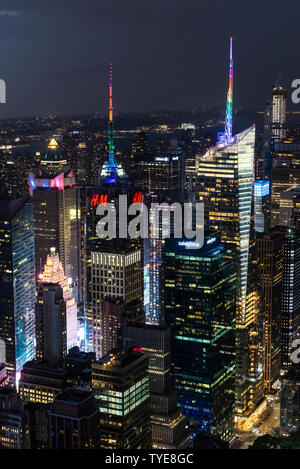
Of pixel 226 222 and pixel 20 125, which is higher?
Answer: pixel 20 125

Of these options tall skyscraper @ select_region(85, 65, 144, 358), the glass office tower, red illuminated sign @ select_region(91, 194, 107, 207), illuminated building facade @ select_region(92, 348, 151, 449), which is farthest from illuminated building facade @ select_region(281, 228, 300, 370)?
illuminated building facade @ select_region(92, 348, 151, 449)

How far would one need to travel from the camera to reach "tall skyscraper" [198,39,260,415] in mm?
23188

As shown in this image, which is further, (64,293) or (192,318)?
(64,293)

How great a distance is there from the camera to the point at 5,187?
107ft

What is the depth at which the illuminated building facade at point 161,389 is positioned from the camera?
1888 centimetres

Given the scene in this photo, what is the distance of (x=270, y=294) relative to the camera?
26.1 meters

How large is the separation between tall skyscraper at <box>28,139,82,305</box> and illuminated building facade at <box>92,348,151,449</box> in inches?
502
